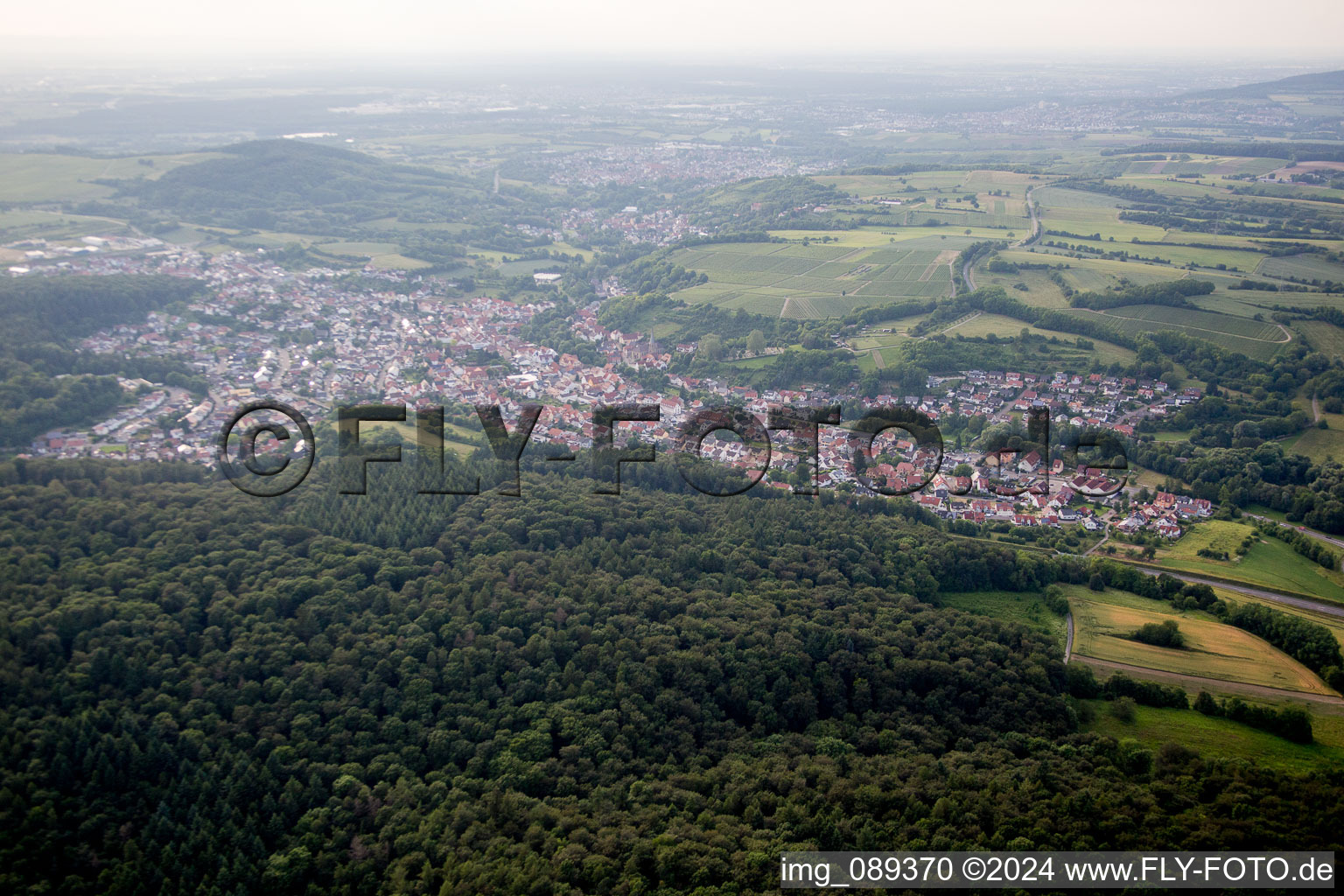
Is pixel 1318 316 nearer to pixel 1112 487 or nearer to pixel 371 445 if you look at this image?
pixel 1112 487

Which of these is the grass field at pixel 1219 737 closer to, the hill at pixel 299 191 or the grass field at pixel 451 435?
the grass field at pixel 451 435

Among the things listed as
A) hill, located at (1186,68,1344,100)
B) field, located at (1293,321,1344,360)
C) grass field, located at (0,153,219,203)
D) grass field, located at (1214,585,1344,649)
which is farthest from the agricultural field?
hill, located at (1186,68,1344,100)

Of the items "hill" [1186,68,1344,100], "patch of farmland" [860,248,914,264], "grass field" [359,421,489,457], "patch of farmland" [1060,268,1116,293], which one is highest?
"hill" [1186,68,1344,100]

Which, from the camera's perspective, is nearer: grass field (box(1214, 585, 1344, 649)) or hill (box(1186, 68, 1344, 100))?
grass field (box(1214, 585, 1344, 649))

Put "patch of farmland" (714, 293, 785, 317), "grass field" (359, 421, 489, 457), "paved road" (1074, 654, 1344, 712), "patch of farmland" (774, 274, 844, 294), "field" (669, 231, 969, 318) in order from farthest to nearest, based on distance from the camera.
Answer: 1. "patch of farmland" (774, 274, 844, 294)
2. "field" (669, 231, 969, 318)
3. "patch of farmland" (714, 293, 785, 317)
4. "grass field" (359, 421, 489, 457)
5. "paved road" (1074, 654, 1344, 712)

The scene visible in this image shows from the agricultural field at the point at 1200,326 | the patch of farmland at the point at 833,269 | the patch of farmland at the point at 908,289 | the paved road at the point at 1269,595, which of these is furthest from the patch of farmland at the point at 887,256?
the paved road at the point at 1269,595

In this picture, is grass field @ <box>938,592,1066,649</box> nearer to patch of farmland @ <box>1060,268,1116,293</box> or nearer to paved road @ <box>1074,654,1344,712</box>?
paved road @ <box>1074,654,1344,712</box>
